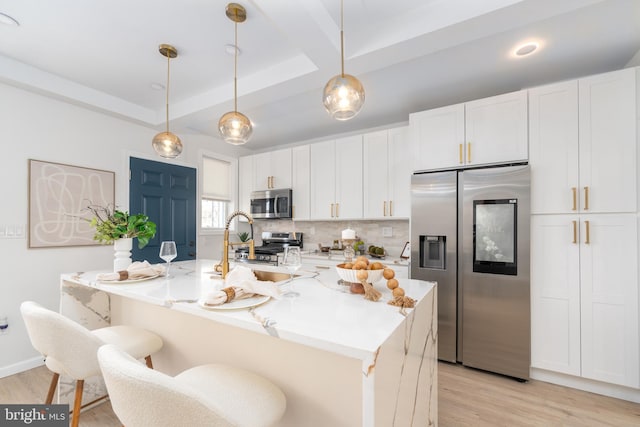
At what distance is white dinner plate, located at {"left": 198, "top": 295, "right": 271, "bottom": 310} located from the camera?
1.09 meters

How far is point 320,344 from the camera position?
0.81m

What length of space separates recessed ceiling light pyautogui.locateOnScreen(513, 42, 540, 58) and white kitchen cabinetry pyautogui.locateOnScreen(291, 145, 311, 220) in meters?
2.46

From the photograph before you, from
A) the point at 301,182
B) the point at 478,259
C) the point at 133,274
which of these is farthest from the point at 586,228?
the point at 133,274

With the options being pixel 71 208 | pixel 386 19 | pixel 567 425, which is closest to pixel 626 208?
pixel 567 425

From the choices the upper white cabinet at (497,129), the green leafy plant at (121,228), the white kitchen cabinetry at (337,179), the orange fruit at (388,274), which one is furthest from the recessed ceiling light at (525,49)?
the green leafy plant at (121,228)

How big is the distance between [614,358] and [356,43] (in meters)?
3.00

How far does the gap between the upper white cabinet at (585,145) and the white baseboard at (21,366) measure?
4640 mm

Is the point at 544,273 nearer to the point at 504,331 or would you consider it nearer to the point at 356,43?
the point at 504,331

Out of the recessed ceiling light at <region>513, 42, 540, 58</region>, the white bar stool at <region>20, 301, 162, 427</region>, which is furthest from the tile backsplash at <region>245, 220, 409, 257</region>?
the white bar stool at <region>20, 301, 162, 427</region>

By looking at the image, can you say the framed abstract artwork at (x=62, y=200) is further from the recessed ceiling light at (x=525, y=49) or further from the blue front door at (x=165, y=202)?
the recessed ceiling light at (x=525, y=49)

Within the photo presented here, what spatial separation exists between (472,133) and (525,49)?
699 mm

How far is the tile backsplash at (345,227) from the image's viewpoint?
3520 mm

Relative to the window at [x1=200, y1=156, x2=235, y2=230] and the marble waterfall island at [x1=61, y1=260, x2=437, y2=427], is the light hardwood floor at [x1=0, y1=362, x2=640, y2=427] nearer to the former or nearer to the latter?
the marble waterfall island at [x1=61, y1=260, x2=437, y2=427]

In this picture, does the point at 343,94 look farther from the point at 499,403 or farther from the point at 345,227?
the point at 345,227
